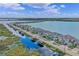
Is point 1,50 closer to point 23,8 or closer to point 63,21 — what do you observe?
point 23,8

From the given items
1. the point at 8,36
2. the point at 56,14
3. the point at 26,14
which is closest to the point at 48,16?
the point at 56,14

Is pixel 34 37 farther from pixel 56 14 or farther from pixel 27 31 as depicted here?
pixel 56 14

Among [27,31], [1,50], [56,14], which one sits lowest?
[1,50]

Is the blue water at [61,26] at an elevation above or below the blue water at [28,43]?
above

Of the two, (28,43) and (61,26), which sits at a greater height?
(61,26)

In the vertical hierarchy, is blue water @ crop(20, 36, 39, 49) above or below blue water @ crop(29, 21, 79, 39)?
below

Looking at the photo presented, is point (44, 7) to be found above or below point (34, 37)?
above
